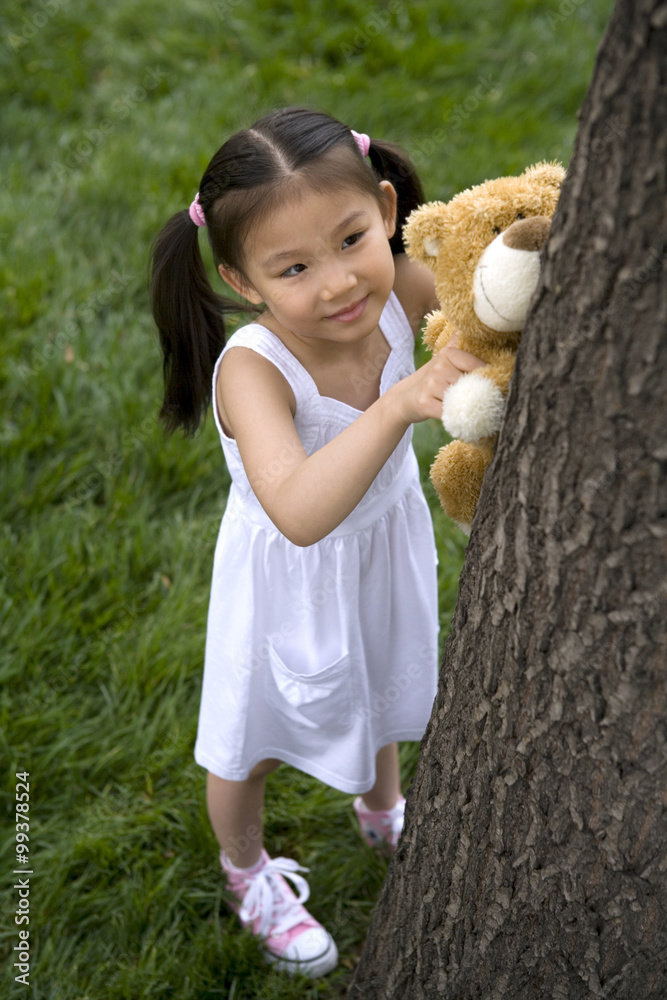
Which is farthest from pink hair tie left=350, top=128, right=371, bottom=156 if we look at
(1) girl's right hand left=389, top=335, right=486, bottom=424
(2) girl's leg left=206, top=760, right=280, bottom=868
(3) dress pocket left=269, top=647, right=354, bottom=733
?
(2) girl's leg left=206, top=760, right=280, bottom=868

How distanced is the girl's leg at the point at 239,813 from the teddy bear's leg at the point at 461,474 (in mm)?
777

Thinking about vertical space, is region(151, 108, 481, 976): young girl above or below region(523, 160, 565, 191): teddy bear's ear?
below

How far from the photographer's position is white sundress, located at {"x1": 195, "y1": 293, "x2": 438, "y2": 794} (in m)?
1.37

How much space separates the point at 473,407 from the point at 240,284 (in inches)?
21.3

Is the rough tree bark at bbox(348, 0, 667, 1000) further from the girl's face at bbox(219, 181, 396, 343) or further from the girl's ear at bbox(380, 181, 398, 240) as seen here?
the girl's ear at bbox(380, 181, 398, 240)

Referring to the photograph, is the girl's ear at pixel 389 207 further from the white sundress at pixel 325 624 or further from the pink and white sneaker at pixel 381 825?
the pink and white sneaker at pixel 381 825

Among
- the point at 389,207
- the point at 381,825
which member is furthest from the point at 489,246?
the point at 381,825

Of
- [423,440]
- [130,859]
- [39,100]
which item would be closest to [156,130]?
[39,100]

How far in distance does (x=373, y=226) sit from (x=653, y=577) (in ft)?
2.04

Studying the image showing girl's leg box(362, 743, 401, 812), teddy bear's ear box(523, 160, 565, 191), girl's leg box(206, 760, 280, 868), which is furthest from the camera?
girl's leg box(362, 743, 401, 812)

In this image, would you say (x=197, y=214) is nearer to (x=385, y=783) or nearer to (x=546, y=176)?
(x=546, y=176)

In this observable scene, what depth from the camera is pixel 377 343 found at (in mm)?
1361

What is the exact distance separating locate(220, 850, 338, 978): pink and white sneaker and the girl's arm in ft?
2.95

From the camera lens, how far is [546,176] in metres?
0.93
